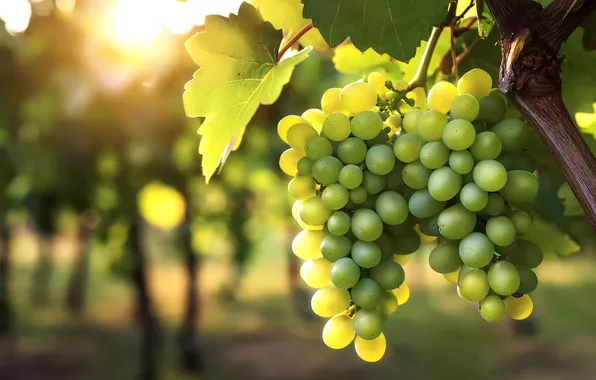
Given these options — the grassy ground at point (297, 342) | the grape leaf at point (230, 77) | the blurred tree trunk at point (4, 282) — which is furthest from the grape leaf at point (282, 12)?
the blurred tree trunk at point (4, 282)

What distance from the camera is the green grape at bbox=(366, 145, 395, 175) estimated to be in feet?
1.74

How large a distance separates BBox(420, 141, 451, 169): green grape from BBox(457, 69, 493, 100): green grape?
6 centimetres

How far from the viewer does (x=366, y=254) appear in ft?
1.74

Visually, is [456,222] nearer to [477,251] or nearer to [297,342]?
[477,251]

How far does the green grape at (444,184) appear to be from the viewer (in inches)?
19.8

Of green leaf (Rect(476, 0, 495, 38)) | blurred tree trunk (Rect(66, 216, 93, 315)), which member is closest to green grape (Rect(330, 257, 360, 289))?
green leaf (Rect(476, 0, 495, 38))

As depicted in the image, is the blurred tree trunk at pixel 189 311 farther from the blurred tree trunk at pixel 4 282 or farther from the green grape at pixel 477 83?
the green grape at pixel 477 83

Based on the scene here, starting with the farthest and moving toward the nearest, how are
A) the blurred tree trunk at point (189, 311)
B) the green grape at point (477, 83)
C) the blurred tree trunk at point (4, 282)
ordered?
1. the blurred tree trunk at point (4, 282)
2. the blurred tree trunk at point (189, 311)
3. the green grape at point (477, 83)

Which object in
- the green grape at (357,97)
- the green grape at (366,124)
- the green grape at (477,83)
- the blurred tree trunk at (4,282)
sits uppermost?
the blurred tree trunk at (4,282)

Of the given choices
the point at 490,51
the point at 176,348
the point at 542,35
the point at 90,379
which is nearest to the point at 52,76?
the point at 490,51

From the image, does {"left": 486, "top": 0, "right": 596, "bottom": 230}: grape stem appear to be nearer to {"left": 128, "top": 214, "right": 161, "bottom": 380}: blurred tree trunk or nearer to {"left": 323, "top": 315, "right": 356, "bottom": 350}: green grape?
{"left": 323, "top": 315, "right": 356, "bottom": 350}: green grape

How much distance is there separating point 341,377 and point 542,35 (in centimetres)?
565

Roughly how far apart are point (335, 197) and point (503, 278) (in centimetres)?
15

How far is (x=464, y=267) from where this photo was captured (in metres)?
0.52
